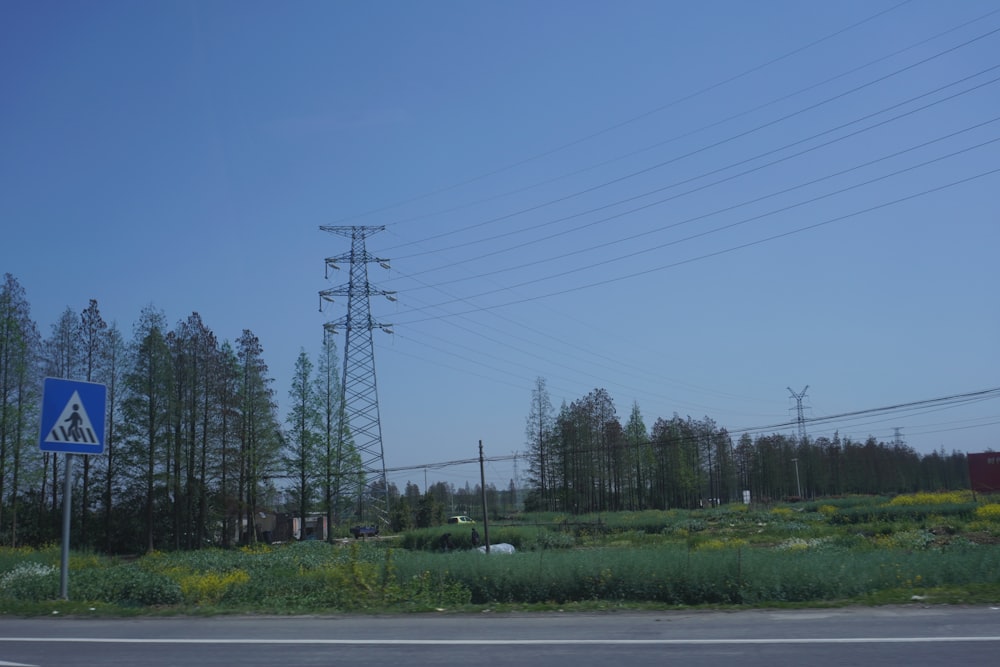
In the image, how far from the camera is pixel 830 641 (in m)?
8.70

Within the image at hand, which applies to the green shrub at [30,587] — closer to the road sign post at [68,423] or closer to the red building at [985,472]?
the road sign post at [68,423]

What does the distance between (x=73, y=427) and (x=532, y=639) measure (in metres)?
8.99

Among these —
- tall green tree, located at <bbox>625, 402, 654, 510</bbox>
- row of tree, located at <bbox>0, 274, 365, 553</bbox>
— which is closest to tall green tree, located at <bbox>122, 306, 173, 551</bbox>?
row of tree, located at <bbox>0, 274, 365, 553</bbox>

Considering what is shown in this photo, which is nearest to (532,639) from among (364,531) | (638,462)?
(364,531)

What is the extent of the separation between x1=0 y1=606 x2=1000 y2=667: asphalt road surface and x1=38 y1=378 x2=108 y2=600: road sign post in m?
1.99

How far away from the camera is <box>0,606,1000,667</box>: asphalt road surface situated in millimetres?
7984

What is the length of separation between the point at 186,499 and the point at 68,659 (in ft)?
155

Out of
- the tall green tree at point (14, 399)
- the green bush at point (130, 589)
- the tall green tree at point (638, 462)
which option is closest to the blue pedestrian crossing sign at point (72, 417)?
the green bush at point (130, 589)

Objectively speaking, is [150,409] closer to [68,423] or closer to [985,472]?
[68,423]

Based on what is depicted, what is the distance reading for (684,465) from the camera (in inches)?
3290

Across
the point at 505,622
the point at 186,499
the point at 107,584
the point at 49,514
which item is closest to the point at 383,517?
the point at 186,499

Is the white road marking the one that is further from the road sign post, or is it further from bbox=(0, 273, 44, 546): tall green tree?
bbox=(0, 273, 44, 546): tall green tree

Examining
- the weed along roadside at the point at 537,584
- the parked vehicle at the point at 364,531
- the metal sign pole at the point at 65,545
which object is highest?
the metal sign pole at the point at 65,545

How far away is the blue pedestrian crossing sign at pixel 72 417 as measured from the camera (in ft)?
42.0
